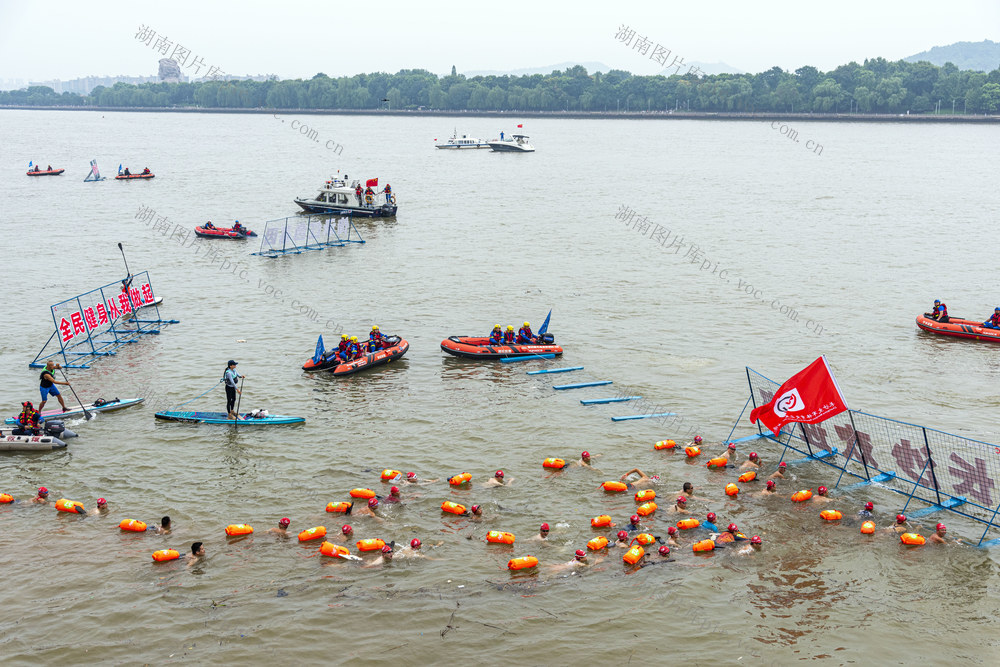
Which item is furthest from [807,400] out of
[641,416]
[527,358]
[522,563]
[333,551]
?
[527,358]

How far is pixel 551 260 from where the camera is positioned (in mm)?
57062

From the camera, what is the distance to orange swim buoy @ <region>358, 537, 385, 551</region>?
20278mm

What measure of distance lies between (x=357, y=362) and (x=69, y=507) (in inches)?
523

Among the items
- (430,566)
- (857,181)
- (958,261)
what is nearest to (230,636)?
(430,566)

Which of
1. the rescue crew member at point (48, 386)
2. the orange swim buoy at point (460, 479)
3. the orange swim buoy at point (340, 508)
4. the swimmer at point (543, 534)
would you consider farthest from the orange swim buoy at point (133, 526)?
the swimmer at point (543, 534)

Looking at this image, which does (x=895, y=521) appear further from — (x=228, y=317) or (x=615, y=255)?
(x=615, y=255)

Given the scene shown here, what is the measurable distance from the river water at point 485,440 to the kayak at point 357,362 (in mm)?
587

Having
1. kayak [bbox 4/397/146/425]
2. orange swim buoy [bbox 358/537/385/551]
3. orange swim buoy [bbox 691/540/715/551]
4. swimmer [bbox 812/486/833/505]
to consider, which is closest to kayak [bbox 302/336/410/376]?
kayak [bbox 4/397/146/425]

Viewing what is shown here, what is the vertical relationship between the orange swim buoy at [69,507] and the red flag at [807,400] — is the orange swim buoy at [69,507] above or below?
below

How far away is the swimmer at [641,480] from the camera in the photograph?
955 inches

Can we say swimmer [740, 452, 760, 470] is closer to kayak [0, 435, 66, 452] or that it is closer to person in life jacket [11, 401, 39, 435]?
kayak [0, 435, 66, 452]

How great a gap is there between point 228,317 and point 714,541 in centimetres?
2974

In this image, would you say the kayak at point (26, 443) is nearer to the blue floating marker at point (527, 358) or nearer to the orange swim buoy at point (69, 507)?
the orange swim buoy at point (69, 507)

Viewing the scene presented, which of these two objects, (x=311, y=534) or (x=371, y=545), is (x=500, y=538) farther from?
(x=311, y=534)
